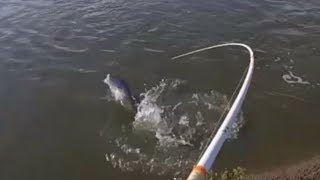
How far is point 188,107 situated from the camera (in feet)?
33.6

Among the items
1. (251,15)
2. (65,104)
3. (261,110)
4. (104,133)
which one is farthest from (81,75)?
(251,15)

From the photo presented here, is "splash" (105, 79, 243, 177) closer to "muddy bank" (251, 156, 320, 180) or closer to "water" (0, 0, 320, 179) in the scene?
"water" (0, 0, 320, 179)

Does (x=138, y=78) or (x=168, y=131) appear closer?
(x=168, y=131)

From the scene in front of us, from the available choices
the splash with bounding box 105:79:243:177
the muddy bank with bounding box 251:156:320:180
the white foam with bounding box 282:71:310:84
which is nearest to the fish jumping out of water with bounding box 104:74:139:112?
the splash with bounding box 105:79:243:177

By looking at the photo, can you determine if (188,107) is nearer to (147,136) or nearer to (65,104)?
(147,136)

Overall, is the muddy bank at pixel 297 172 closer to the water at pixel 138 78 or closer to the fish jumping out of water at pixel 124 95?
the water at pixel 138 78

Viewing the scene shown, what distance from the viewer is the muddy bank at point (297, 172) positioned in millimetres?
8000

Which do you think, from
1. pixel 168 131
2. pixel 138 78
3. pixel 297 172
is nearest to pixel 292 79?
pixel 297 172

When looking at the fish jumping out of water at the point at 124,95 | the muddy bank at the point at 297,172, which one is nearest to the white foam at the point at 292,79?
the muddy bank at the point at 297,172

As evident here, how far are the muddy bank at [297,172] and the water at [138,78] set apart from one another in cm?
23

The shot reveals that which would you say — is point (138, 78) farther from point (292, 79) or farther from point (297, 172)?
point (297, 172)

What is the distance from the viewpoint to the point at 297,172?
821 cm

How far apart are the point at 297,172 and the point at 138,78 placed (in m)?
4.52

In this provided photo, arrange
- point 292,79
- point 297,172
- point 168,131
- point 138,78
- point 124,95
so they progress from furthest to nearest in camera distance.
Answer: point 138,78
point 292,79
point 124,95
point 168,131
point 297,172
